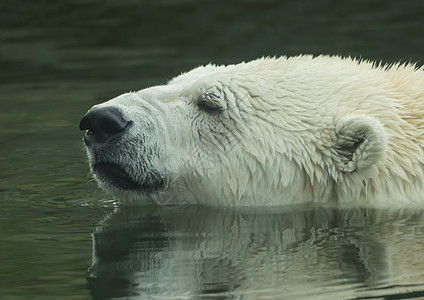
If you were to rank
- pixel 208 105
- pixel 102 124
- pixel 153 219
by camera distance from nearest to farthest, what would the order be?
pixel 102 124, pixel 208 105, pixel 153 219

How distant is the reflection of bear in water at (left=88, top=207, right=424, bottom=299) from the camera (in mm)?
4707

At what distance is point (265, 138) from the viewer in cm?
579

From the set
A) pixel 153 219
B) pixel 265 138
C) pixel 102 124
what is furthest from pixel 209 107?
pixel 153 219

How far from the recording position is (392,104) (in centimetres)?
580

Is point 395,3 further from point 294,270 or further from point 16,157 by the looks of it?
point 294,270

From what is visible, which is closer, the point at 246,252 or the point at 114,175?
the point at 246,252

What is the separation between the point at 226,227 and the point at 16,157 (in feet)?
7.41

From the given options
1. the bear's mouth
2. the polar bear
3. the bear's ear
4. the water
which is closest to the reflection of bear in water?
the water

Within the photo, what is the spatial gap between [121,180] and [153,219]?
0.32 metres

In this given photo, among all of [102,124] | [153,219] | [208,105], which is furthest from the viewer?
[153,219]

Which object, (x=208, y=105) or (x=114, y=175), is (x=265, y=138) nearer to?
(x=208, y=105)

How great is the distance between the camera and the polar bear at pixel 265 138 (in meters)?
5.71

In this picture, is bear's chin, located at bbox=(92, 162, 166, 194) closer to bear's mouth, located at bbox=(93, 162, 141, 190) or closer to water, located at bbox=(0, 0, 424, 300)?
bear's mouth, located at bbox=(93, 162, 141, 190)

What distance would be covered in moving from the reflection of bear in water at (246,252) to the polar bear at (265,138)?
0.40ft
